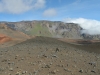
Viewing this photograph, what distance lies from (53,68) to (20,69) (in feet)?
6.08

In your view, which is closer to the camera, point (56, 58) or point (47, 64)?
point (47, 64)

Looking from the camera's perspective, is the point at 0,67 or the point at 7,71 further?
the point at 0,67

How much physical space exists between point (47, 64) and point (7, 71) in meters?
2.39

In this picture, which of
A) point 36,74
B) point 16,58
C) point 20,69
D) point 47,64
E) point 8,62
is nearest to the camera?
point 36,74

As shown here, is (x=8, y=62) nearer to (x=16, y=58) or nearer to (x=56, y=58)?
(x=16, y=58)

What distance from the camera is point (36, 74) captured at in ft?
30.9

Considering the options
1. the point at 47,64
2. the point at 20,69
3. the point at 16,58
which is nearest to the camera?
the point at 20,69

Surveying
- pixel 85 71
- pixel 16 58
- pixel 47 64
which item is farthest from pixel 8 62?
pixel 85 71

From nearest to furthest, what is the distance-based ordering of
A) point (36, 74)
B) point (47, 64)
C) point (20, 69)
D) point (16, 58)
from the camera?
point (36, 74)
point (20, 69)
point (47, 64)
point (16, 58)

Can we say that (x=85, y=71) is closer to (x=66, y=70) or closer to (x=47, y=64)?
(x=66, y=70)

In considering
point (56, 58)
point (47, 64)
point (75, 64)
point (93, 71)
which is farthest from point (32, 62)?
point (93, 71)

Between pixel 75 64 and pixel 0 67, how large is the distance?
455 cm

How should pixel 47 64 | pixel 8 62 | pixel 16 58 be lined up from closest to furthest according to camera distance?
1. pixel 47 64
2. pixel 8 62
3. pixel 16 58

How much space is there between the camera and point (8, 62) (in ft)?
A: 38.9
